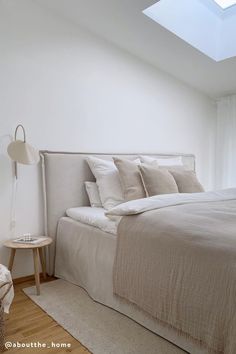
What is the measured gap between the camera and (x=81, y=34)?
110 inches

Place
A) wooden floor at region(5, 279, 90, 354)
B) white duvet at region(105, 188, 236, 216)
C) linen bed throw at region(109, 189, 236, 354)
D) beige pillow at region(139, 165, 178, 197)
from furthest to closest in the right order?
beige pillow at region(139, 165, 178, 197) → white duvet at region(105, 188, 236, 216) → wooden floor at region(5, 279, 90, 354) → linen bed throw at region(109, 189, 236, 354)

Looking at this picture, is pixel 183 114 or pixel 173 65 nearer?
pixel 173 65

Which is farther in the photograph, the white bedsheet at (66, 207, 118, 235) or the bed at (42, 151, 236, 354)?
the white bedsheet at (66, 207, 118, 235)

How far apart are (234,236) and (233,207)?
650 millimetres

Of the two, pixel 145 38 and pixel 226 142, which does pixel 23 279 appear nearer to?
pixel 145 38

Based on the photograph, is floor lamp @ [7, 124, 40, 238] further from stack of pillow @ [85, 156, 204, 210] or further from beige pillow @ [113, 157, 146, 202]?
beige pillow @ [113, 157, 146, 202]

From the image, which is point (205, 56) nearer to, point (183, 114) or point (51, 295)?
point (183, 114)

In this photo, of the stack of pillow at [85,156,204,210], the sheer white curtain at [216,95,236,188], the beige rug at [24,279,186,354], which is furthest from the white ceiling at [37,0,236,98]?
the beige rug at [24,279,186,354]

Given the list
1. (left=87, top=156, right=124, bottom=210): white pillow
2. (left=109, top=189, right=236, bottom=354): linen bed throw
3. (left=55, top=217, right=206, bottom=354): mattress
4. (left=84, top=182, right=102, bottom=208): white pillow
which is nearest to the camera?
(left=109, top=189, right=236, bottom=354): linen bed throw

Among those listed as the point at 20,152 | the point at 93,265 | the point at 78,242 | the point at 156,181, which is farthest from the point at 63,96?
the point at 93,265

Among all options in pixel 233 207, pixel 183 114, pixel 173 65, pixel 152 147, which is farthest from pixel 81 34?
pixel 233 207

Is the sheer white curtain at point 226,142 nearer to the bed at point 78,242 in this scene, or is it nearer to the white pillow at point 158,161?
the white pillow at point 158,161

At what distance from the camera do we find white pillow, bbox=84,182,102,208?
2.67m

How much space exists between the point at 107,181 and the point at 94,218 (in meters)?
0.49
